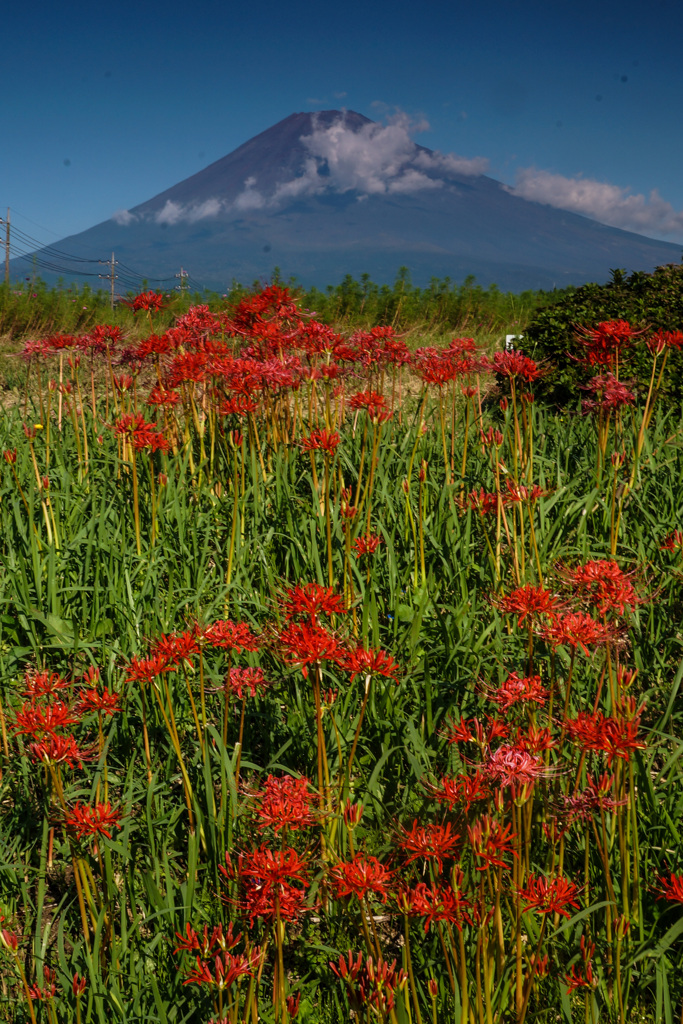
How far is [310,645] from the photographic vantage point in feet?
4.24

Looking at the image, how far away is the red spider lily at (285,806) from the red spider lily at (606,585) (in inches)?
30.4

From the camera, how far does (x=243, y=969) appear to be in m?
1.21

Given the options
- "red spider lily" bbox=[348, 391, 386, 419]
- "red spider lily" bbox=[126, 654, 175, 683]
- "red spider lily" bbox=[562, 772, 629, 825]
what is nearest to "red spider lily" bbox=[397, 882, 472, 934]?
"red spider lily" bbox=[562, 772, 629, 825]

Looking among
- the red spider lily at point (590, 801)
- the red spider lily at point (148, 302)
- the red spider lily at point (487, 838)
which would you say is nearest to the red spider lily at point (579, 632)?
the red spider lily at point (590, 801)

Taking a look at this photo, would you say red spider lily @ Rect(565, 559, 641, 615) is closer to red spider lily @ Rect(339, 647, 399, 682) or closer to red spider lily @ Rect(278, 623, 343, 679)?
red spider lily @ Rect(339, 647, 399, 682)

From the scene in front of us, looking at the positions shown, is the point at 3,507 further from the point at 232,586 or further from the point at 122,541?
Answer: the point at 232,586

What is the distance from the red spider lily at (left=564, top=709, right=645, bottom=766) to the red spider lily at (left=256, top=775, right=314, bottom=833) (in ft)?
1.65

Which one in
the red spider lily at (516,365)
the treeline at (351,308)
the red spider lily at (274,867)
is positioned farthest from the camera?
the treeline at (351,308)

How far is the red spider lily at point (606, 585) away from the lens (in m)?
1.57

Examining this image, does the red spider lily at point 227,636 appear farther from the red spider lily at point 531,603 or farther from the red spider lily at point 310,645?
the red spider lily at point 531,603

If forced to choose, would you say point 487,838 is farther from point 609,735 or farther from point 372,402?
point 372,402

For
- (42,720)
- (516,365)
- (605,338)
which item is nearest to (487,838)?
(42,720)

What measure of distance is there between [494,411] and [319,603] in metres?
5.23

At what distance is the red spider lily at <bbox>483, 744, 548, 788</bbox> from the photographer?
1.17m
